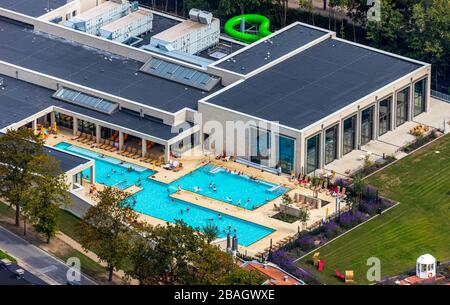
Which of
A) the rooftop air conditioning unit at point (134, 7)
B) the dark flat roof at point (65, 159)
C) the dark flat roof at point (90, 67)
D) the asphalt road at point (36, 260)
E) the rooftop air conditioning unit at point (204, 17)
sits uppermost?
the rooftop air conditioning unit at point (204, 17)

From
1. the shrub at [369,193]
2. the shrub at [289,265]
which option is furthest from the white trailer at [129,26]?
the shrub at [289,265]

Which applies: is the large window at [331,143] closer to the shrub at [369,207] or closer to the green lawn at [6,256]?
the shrub at [369,207]

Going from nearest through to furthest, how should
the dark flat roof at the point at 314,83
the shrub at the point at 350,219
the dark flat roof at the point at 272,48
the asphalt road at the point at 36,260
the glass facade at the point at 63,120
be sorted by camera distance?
the asphalt road at the point at 36,260
the shrub at the point at 350,219
the dark flat roof at the point at 314,83
the glass facade at the point at 63,120
the dark flat roof at the point at 272,48

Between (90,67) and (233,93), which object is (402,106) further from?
(90,67)

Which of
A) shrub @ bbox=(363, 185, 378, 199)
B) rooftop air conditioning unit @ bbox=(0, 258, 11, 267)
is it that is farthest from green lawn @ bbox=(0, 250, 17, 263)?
shrub @ bbox=(363, 185, 378, 199)

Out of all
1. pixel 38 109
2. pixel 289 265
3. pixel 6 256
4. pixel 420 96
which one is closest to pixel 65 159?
pixel 38 109
